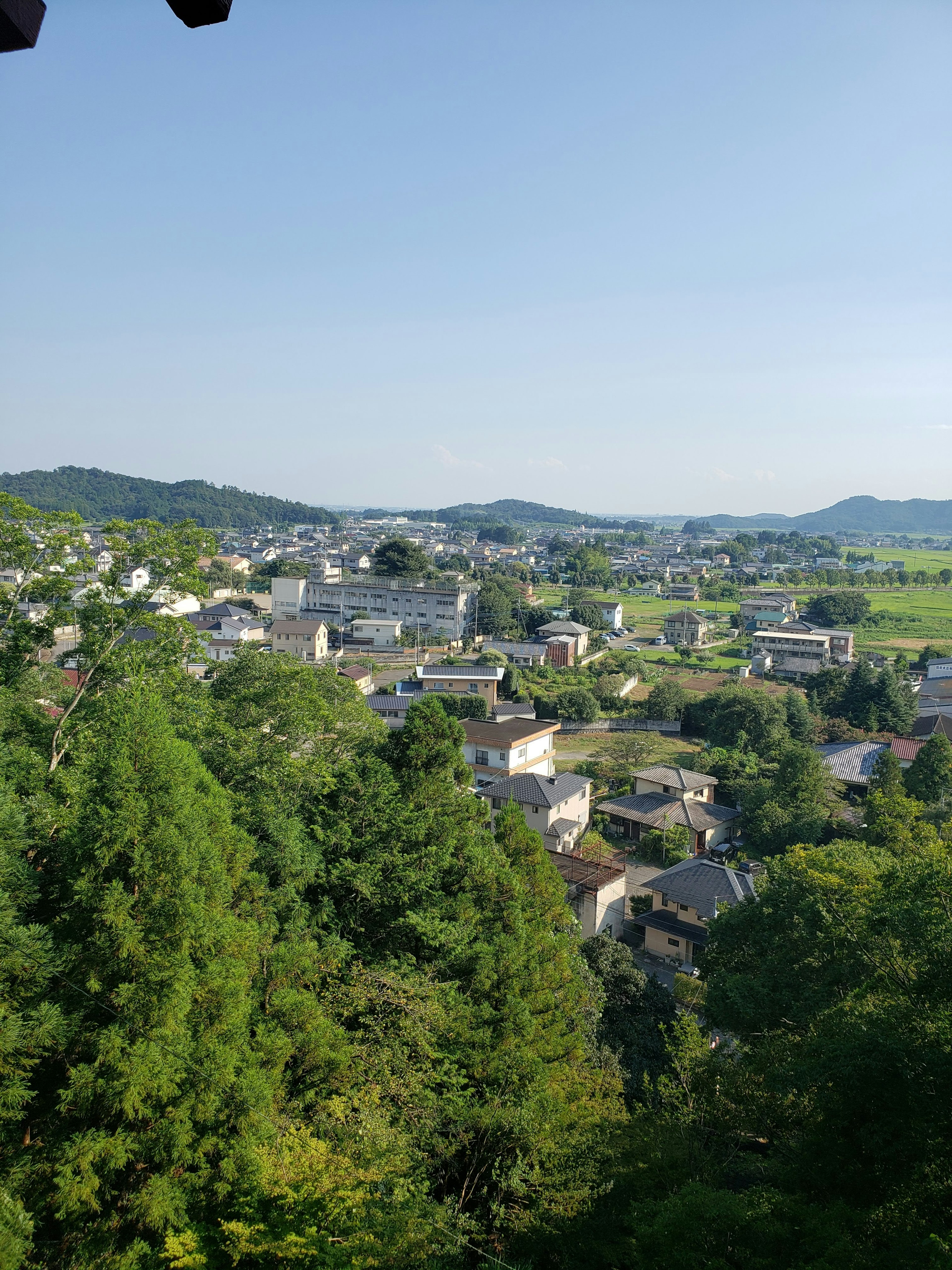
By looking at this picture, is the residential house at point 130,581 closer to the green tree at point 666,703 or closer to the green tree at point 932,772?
the green tree at point 932,772

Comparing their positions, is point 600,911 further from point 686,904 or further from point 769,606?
point 769,606

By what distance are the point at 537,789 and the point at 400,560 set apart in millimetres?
25786

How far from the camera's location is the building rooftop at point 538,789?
558 inches

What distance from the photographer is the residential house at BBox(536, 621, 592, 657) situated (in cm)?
3262

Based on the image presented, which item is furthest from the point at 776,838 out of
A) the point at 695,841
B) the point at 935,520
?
the point at 935,520

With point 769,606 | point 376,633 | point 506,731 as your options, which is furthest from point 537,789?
point 769,606

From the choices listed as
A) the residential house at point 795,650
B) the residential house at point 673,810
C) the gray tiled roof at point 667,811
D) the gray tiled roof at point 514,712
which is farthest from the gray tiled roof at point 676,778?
the residential house at point 795,650

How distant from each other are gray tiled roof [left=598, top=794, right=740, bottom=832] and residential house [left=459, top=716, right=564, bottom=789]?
1.29 meters

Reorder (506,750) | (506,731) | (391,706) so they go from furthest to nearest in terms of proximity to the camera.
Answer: (391,706) < (506,731) < (506,750)

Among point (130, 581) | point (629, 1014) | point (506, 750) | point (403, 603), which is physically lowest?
point (629, 1014)

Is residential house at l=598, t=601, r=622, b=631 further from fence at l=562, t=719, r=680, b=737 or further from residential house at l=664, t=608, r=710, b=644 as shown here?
fence at l=562, t=719, r=680, b=737

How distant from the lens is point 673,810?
15.4m

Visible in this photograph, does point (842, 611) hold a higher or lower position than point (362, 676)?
higher

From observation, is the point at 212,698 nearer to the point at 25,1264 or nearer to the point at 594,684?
the point at 25,1264
